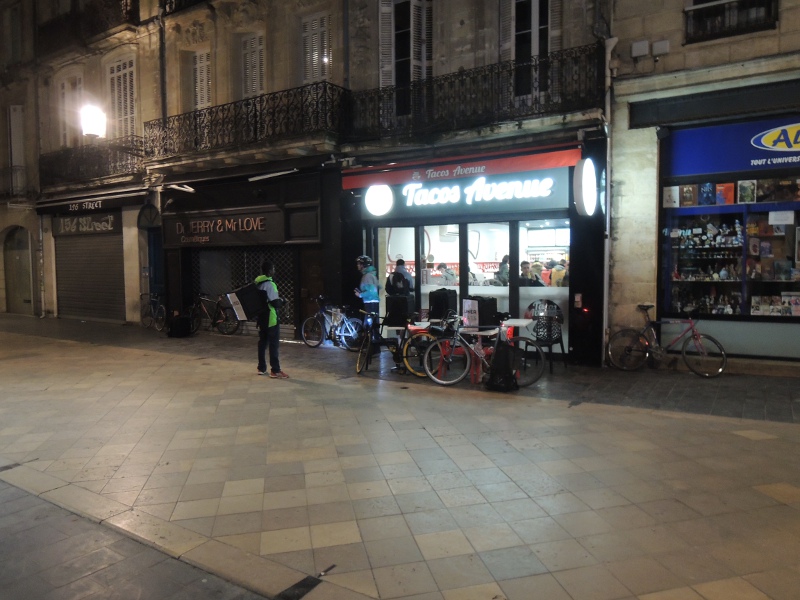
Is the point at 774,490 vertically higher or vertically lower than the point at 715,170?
lower

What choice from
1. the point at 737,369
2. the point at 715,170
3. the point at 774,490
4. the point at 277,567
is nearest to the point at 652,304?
the point at 737,369

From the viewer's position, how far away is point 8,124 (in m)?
20.9

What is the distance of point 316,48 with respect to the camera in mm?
13609

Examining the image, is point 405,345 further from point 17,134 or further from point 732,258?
point 17,134

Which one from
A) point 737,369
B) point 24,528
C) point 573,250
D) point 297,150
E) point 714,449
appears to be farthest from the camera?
point 297,150

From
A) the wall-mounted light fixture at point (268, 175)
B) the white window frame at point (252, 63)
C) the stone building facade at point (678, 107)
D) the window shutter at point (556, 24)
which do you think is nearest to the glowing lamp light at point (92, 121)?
the white window frame at point (252, 63)

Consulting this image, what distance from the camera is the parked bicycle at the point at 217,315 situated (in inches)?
592

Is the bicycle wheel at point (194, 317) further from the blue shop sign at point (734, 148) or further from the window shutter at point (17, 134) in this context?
the blue shop sign at point (734, 148)

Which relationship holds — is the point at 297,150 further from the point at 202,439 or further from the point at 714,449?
the point at 714,449

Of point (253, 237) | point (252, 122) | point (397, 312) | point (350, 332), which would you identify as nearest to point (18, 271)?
point (253, 237)

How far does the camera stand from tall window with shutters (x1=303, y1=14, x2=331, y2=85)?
43.9 feet

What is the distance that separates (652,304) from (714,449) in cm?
442

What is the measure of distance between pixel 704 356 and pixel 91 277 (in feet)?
56.9

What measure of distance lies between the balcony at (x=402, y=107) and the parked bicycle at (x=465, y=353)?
4.16 m
